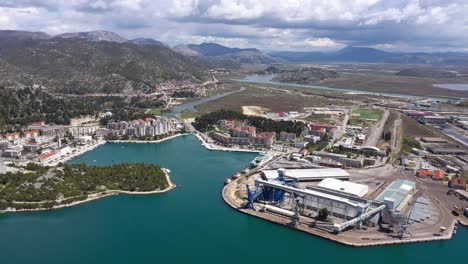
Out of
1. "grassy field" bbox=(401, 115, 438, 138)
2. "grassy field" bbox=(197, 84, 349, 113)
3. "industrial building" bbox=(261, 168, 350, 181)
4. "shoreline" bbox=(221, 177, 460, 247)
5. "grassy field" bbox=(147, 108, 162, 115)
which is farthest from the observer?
"grassy field" bbox=(197, 84, 349, 113)

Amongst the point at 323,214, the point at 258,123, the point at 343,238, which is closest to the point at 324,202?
the point at 323,214

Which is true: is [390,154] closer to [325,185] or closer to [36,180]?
[325,185]

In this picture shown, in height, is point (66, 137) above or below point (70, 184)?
above

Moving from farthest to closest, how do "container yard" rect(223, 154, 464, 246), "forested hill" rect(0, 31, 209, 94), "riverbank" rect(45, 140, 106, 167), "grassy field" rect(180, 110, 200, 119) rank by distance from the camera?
"forested hill" rect(0, 31, 209, 94), "grassy field" rect(180, 110, 200, 119), "riverbank" rect(45, 140, 106, 167), "container yard" rect(223, 154, 464, 246)

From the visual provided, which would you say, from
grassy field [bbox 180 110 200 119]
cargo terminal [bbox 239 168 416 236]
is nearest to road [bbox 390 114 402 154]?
cargo terminal [bbox 239 168 416 236]

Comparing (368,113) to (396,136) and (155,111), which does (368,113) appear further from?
(155,111)

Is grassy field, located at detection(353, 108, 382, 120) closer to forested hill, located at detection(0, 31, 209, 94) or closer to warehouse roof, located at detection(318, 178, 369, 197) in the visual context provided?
warehouse roof, located at detection(318, 178, 369, 197)
